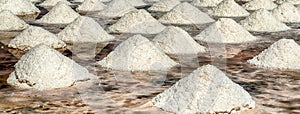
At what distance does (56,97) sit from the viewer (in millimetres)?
6324

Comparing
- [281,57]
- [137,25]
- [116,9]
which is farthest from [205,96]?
[116,9]

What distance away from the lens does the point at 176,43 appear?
9102 mm

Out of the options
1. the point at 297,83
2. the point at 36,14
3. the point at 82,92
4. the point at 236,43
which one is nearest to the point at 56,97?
the point at 82,92

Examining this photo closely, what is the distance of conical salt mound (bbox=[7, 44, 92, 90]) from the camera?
22.4 feet

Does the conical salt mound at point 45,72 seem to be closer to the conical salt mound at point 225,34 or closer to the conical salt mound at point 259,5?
the conical salt mound at point 225,34

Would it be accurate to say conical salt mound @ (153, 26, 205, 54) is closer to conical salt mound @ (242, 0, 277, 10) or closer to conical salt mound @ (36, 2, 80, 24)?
conical salt mound @ (36, 2, 80, 24)

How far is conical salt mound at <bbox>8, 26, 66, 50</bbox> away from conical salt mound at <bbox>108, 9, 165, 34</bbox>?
6.25 ft

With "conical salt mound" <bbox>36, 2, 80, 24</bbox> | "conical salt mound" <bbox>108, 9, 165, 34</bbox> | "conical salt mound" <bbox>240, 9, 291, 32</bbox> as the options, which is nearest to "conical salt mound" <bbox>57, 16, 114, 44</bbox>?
"conical salt mound" <bbox>108, 9, 165, 34</bbox>

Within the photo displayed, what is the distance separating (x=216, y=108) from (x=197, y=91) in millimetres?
267

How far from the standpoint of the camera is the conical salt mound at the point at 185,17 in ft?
40.1

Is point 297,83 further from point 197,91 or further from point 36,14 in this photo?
point 36,14

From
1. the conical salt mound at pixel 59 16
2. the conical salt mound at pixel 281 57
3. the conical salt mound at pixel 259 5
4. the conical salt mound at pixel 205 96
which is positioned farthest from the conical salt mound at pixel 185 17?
the conical salt mound at pixel 205 96

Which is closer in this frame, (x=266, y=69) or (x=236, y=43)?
(x=266, y=69)

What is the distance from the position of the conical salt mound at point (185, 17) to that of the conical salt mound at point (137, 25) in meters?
0.84
